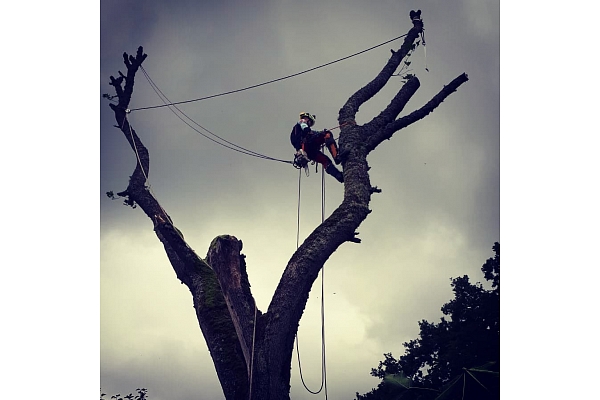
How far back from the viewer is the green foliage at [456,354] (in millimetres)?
5109

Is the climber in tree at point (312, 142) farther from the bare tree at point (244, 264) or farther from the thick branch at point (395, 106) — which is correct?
the thick branch at point (395, 106)

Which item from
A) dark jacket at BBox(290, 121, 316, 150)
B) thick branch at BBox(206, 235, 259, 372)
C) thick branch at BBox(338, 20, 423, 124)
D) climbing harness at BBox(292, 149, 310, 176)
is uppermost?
thick branch at BBox(338, 20, 423, 124)

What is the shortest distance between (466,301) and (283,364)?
1.66 m

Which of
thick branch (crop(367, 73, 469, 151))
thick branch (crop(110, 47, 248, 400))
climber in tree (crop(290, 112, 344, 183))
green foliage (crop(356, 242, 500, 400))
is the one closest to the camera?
thick branch (crop(110, 47, 248, 400))

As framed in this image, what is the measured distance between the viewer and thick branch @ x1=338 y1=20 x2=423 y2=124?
584 centimetres

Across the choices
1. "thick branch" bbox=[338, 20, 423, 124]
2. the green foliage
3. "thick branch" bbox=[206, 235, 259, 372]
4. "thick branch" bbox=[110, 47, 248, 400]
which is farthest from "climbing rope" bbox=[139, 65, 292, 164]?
the green foliage

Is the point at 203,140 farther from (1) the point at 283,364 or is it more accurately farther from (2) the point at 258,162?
(1) the point at 283,364

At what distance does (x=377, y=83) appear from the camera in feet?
19.7

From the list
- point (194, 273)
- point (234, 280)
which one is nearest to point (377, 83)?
point (234, 280)

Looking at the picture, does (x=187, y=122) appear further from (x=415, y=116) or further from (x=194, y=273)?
(x=415, y=116)

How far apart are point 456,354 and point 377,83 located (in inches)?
94.9

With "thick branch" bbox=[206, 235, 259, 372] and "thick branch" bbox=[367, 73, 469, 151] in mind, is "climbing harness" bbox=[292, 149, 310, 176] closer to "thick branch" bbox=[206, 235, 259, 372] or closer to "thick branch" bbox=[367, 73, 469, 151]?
"thick branch" bbox=[367, 73, 469, 151]

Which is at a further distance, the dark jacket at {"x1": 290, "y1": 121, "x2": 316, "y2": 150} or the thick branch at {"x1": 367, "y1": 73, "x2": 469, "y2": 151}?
the dark jacket at {"x1": 290, "y1": 121, "x2": 316, "y2": 150}
